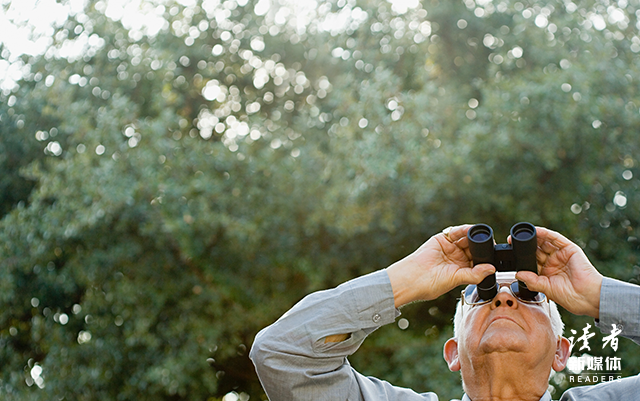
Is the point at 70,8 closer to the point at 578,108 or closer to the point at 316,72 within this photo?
the point at 316,72

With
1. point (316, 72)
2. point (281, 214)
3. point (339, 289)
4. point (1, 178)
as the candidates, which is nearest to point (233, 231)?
point (281, 214)

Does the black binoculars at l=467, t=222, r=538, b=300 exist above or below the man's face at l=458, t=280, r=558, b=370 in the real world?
above

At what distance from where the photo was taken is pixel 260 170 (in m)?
4.50

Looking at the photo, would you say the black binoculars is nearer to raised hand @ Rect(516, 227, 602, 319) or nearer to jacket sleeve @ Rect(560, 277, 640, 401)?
raised hand @ Rect(516, 227, 602, 319)

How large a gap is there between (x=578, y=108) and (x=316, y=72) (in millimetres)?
2152

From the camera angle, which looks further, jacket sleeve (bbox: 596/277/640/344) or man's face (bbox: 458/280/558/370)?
man's face (bbox: 458/280/558/370)

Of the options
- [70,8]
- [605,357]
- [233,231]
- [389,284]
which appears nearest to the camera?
[389,284]

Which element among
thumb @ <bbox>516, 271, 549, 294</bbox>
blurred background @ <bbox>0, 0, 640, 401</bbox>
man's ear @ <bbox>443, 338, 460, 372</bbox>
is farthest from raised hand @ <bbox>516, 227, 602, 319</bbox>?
blurred background @ <bbox>0, 0, 640, 401</bbox>

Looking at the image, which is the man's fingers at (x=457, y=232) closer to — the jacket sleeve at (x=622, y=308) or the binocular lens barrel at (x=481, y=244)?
the binocular lens barrel at (x=481, y=244)

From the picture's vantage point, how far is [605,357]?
3.97 m

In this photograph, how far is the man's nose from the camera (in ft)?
5.23

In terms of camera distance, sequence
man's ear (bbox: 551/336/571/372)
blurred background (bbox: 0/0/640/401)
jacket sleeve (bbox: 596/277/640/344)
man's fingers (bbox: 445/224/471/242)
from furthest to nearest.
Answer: blurred background (bbox: 0/0/640/401) → man's ear (bbox: 551/336/571/372) → man's fingers (bbox: 445/224/471/242) → jacket sleeve (bbox: 596/277/640/344)

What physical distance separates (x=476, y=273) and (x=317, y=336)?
421 mm

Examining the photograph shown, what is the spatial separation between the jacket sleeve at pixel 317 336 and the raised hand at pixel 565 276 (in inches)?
14.6
